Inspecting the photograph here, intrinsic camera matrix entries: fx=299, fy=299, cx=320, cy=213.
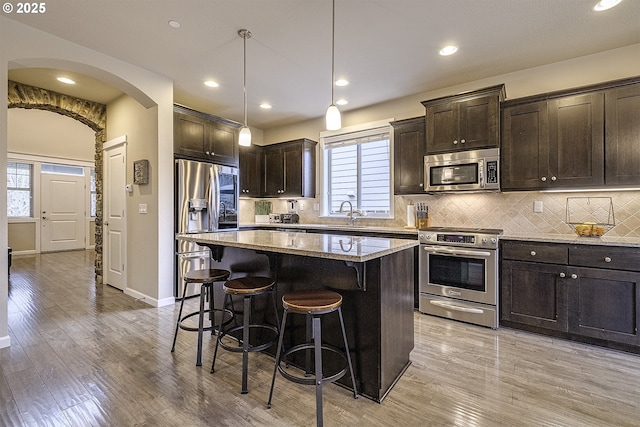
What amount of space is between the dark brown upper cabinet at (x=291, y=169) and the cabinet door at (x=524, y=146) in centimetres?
292

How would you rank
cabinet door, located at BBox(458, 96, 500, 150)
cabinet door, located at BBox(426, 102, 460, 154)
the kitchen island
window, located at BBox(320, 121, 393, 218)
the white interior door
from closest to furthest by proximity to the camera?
the kitchen island → cabinet door, located at BBox(458, 96, 500, 150) → cabinet door, located at BBox(426, 102, 460, 154) → the white interior door → window, located at BBox(320, 121, 393, 218)

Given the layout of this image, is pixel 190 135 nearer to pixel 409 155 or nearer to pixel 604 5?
pixel 409 155

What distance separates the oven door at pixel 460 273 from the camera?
3086mm

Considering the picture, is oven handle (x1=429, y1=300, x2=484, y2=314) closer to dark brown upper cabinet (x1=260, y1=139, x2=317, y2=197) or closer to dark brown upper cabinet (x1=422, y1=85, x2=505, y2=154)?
dark brown upper cabinet (x1=422, y1=85, x2=505, y2=154)

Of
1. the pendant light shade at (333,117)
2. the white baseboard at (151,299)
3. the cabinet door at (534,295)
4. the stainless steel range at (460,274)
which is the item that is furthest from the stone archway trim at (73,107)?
the cabinet door at (534,295)

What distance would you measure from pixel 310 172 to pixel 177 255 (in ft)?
8.23

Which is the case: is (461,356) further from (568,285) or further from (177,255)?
(177,255)

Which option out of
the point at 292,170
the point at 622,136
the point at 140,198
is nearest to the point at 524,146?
the point at 622,136

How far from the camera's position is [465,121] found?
3.43m

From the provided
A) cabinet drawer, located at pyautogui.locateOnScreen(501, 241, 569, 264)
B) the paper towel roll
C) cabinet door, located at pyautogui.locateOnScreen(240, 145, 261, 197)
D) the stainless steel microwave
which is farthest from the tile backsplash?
cabinet door, located at pyautogui.locateOnScreen(240, 145, 261, 197)

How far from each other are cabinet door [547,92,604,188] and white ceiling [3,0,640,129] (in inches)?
23.8

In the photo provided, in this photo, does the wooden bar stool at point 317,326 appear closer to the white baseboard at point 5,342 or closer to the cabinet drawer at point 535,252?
the cabinet drawer at point 535,252

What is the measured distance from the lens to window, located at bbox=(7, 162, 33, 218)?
24.5ft

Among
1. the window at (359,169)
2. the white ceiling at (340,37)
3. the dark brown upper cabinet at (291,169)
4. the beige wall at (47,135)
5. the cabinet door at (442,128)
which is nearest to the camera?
the white ceiling at (340,37)
